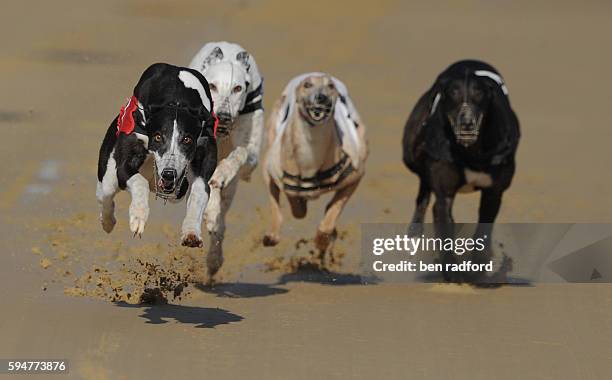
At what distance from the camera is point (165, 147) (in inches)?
307

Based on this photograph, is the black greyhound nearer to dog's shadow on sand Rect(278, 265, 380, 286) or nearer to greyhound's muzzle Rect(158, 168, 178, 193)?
dog's shadow on sand Rect(278, 265, 380, 286)

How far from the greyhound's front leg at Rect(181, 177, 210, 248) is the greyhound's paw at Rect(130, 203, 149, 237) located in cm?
21

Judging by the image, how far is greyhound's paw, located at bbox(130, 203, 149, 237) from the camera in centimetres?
770

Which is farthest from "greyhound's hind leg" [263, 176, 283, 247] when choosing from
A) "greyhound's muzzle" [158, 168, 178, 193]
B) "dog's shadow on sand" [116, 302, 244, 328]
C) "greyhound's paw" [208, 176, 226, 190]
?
"greyhound's muzzle" [158, 168, 178, 193]

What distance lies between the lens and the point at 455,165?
10414mm

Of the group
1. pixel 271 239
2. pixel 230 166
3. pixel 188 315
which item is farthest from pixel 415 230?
pixel 188 315

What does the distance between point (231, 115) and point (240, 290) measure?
1.14m

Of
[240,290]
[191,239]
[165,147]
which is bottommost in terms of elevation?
[240,290]

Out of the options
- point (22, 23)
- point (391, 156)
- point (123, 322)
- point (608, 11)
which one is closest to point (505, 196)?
point (391, 156)

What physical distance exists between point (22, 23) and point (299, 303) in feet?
54.9

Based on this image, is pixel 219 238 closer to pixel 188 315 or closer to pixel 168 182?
pixel 188 315

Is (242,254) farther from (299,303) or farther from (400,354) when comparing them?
(400,354)

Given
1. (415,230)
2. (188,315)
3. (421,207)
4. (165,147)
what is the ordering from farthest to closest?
1. (421,207)
2. (415,230)
3. (188,315)
4. (165,147)

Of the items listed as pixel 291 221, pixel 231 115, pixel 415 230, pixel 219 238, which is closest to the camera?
pixel 231 115
